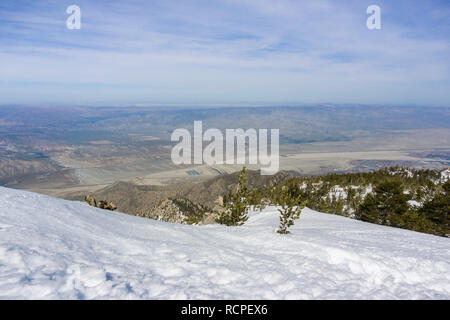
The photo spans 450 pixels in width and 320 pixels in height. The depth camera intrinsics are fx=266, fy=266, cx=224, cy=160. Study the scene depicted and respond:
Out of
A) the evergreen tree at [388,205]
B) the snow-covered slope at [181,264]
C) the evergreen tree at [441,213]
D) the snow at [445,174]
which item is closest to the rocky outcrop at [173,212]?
the evergreen tree at [388,205]

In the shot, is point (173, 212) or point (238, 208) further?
point (173, 212)

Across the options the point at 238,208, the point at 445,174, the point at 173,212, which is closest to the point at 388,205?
the point at 238,208

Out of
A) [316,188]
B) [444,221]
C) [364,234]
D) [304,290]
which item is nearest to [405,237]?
[364,234]

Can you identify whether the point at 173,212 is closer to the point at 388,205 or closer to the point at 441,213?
the point at 388,205

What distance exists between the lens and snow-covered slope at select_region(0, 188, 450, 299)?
311 cm

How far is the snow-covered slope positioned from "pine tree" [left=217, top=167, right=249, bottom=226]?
6.09 meters

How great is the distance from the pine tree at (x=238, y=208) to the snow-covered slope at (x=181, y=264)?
609 cm

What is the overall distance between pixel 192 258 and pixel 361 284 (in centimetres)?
251

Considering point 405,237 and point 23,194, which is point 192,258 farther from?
point 405,237

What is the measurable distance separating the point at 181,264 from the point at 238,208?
8.37 meters

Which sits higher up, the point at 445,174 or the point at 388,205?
the point at 388,205

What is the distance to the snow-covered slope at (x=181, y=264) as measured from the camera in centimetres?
311

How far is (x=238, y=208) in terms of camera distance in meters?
12.2

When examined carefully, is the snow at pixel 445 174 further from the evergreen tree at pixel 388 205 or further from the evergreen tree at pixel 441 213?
the evergreen tree at pixel 388 205
